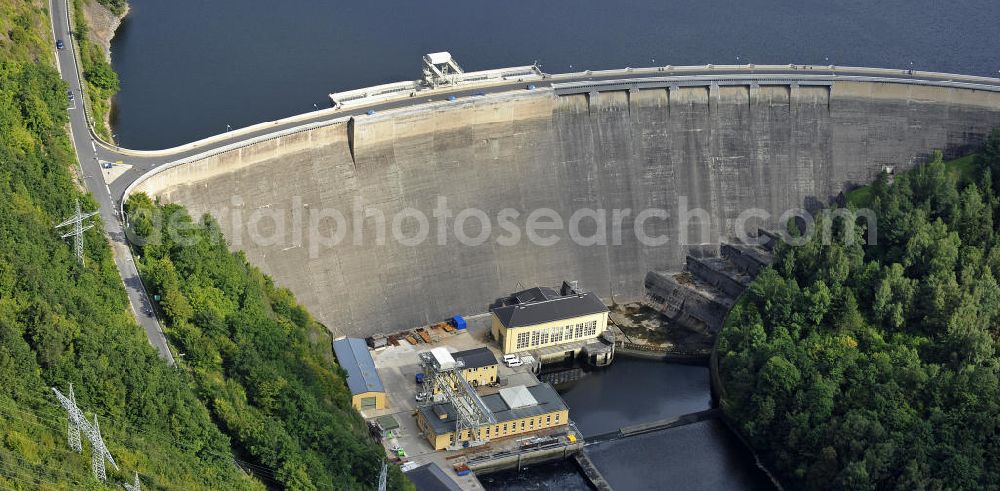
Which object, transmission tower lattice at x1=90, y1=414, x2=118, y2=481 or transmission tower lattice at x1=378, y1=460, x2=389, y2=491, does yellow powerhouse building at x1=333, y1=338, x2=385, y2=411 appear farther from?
transmission tower lattice at x1=90, y1=414, x2=118, y2=481

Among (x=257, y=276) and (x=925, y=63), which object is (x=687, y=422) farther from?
(x=925, y=63)

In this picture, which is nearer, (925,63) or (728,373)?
(728,373)

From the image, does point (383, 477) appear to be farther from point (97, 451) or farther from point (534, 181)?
point (534, 181)

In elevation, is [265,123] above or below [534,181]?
above

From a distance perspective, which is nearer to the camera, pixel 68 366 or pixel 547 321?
pixel 68 366

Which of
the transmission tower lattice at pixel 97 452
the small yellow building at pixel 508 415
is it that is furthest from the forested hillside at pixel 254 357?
the transmission tower lattice at pixel 97 452

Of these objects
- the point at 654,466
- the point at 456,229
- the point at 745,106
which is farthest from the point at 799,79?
the point at 654,466

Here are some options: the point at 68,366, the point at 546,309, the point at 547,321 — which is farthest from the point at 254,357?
the point at 546,309

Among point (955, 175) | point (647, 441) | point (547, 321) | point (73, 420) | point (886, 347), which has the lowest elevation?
point (647, 441)
